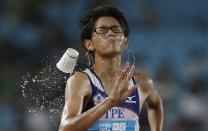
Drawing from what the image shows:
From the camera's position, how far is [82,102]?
4.25 metres

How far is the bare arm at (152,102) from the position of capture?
4.75m

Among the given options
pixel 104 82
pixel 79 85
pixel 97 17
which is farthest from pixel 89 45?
pixel 79 85

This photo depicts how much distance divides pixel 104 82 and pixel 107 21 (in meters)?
0.48

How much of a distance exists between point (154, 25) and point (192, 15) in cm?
78

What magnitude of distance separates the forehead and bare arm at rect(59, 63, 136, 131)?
0.44 metres

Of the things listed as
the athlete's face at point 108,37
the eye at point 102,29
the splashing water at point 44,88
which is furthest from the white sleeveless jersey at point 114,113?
the splashing water at point 44,88

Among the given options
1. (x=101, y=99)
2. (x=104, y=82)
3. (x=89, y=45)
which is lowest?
(x=101, y=99)

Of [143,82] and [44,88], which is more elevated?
[143,82]

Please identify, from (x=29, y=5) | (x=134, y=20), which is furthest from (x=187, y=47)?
(x=29, y=5)

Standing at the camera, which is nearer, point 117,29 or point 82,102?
point 82,102

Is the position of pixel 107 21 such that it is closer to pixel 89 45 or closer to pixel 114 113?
pixel 89 45

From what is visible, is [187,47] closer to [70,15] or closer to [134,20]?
[134,20]

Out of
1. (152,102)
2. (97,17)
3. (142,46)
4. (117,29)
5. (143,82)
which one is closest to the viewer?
(117,29)

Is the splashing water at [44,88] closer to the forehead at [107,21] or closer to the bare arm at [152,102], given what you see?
the bare arm at [152,102]
